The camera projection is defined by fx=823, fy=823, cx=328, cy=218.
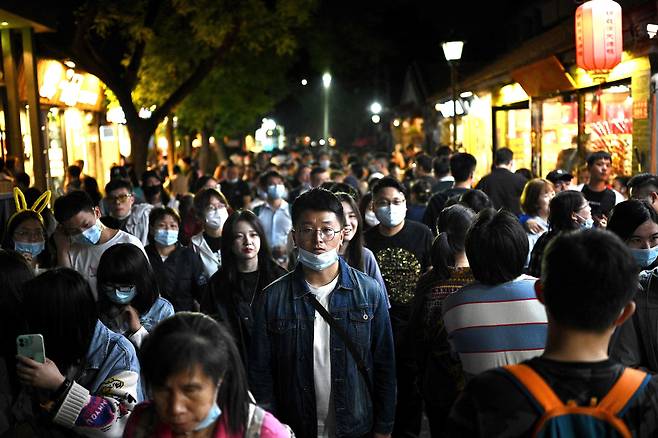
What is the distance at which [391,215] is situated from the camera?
22.4ft

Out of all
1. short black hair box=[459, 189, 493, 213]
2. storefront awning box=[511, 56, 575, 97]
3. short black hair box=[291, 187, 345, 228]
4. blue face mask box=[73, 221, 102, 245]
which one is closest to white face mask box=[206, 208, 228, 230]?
blue face mask box=[73, 221, 102, 245]

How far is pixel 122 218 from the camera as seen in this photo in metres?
9.28

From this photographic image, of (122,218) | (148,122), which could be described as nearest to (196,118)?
(148,122)

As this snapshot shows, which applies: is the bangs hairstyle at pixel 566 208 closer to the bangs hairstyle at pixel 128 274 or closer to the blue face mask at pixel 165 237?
the bangs hairstyle at pixel 128 274

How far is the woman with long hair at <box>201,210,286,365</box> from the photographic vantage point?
5.90 meters

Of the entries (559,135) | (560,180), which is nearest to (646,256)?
(560,180)

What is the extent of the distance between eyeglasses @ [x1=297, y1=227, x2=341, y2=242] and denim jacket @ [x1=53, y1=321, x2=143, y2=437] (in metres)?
1.18

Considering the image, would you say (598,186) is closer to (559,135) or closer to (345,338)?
(345,338)

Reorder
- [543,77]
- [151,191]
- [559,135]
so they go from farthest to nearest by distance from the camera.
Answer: [559,135]
[543,77]
[151,191]

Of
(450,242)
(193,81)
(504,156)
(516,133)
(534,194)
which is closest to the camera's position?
(450,242)

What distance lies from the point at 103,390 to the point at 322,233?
1.47 meters

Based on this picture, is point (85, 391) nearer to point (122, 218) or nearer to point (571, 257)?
point (571, 257)

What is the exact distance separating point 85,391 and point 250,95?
27065 millimetres

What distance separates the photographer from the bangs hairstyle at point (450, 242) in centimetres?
494
